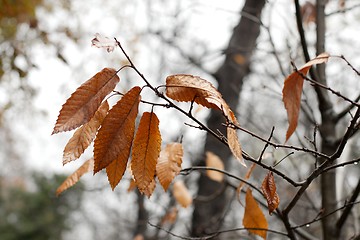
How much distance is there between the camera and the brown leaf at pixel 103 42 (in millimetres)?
791

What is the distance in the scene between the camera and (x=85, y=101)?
2.58 ft

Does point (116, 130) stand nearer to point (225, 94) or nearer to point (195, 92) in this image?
point (195, 92)

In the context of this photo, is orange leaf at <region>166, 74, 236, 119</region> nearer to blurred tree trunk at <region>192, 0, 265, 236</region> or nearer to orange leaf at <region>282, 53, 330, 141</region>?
orange leaf at <region>282, 53, 330, 141</region>

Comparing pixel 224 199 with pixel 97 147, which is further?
pixel 224 199

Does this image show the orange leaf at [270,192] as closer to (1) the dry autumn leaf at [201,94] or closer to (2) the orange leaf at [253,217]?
(1) the dry autumn leaf at [201,94]

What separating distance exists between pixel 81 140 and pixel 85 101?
123mm

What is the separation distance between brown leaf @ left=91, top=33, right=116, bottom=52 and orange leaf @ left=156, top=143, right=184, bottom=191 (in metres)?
0.34

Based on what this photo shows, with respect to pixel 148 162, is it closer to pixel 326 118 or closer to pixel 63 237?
pixel 326 118

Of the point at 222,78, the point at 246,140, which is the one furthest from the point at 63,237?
the point at 222,78

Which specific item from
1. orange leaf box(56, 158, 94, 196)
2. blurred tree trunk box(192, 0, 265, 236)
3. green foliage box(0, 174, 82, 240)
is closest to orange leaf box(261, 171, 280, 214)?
orange leaf box(56, 158, 94, 196)

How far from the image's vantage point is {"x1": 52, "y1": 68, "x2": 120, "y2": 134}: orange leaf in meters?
0.77

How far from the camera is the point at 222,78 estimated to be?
10.9 ft

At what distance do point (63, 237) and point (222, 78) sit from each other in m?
10.7

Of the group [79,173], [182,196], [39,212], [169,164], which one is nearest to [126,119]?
[169,164]
